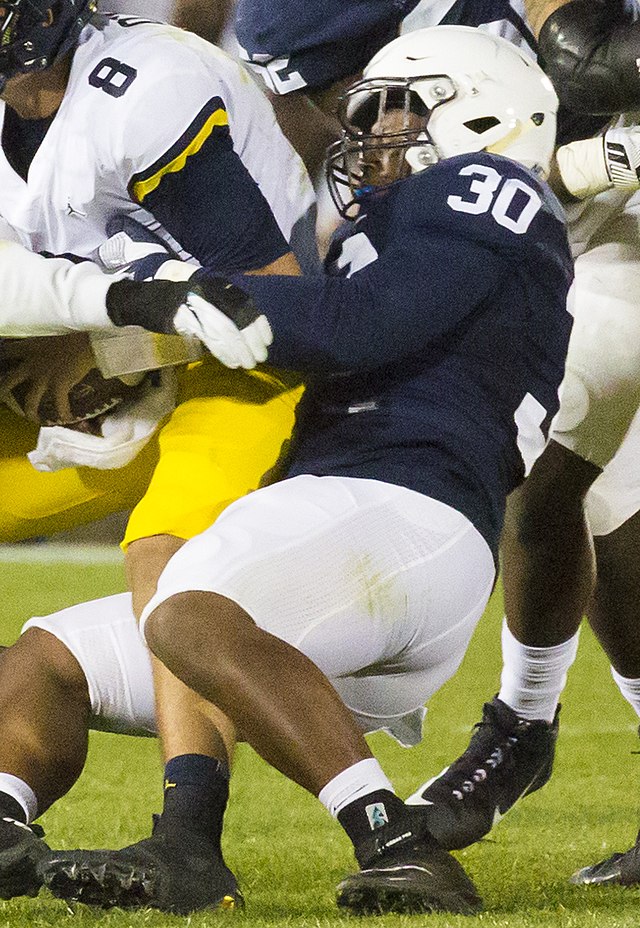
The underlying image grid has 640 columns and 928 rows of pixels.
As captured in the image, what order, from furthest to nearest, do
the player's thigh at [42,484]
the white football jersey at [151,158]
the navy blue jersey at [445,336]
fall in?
the player's thigh at [42,484], the white football jersey at [151,158], the navy blue jersey at [445,336]

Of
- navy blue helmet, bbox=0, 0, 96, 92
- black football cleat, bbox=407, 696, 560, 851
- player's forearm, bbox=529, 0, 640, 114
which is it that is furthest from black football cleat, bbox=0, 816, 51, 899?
player's forearm, bbox=529, 0, 640, 114

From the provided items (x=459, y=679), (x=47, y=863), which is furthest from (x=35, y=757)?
(x=459, y=679)

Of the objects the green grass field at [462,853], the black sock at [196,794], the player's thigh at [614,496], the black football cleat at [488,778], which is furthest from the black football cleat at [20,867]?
the player's thigh at [614,496]

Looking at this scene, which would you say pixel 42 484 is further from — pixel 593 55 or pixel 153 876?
pixel 593 55

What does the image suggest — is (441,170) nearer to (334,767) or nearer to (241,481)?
(241,481)

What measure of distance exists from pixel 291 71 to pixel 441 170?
0.90 meters

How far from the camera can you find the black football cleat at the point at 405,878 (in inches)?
68.8

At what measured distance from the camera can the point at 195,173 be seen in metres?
2.24

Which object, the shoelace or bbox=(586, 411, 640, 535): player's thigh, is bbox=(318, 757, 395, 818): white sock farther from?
bbox=(586, 411, 640, 535): player's thigh

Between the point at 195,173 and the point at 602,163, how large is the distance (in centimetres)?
66

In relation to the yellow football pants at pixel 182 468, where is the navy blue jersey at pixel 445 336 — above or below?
above

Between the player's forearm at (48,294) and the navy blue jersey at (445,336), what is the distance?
0.23 meters

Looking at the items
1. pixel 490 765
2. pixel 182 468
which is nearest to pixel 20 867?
pixel 182 468

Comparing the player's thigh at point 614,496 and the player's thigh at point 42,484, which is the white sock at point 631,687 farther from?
the player's thigh at point 42,484
